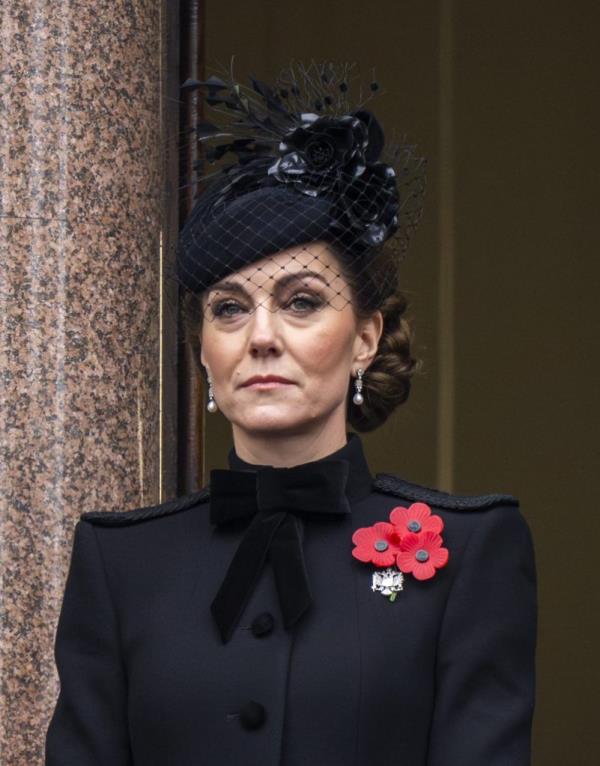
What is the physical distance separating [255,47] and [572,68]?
4.73 feet

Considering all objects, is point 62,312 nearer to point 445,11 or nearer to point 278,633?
point 278,633

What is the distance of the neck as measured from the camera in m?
3.10

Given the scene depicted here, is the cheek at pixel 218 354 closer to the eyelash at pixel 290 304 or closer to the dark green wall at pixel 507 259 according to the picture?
the eyelash at pixel 290 304

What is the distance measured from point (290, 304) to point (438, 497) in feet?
1.45

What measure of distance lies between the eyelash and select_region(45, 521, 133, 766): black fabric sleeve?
20.5 inches

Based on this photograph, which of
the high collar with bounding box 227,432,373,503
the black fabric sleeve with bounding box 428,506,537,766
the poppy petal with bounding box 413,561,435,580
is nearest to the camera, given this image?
the black fabric sleeve with bounding box 428,506,537,766

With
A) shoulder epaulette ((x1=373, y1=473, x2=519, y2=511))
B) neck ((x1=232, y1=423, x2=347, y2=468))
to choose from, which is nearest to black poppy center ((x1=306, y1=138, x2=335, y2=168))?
neck ((x1=232, y1=423, x2=347, y2=468))

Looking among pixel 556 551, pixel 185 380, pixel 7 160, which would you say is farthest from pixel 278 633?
pixel 556 551

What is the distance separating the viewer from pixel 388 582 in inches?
120

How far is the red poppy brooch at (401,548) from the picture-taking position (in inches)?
119

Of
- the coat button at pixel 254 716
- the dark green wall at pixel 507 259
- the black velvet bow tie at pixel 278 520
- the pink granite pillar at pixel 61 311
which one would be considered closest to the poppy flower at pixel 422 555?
the black velvet bow tie at pixel 278 520

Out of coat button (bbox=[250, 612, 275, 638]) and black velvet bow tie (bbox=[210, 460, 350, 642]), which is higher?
black velvet bow tie (bbox=[210, 460, 350, 642])

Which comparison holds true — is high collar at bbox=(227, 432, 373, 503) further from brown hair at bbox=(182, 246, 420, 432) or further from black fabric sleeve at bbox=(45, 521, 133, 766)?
black fabric sleeve at bbox=(45, 521, 133, 766)

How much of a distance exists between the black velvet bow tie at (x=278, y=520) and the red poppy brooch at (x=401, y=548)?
0.25 feet
